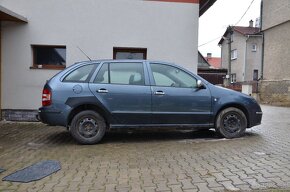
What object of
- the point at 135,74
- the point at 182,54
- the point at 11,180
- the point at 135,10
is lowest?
the point at 11,180

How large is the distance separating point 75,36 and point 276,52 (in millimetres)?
17805

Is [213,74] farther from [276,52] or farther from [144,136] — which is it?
[144,136]

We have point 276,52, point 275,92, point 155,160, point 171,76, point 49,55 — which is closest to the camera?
point 155,160

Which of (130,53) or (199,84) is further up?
(130,53)

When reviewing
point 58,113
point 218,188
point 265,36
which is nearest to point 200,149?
point 218,188

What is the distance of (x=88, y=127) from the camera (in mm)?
7215

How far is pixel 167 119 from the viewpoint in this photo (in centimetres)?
745

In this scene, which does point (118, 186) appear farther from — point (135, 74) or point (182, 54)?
point (182, 54)

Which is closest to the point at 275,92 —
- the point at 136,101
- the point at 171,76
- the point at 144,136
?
the point at 144,136

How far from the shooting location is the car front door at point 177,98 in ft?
24.3

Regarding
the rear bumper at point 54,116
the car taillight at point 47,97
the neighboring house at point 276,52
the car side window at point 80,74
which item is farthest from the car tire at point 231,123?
the neighboring house at point 276,52

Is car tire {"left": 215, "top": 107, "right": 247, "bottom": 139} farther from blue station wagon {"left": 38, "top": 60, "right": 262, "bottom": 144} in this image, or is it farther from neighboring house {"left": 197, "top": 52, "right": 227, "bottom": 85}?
neighboring house {"left": 197, "top": 52, "right": 227, "bottom": 85}

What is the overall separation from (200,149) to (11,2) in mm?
6932

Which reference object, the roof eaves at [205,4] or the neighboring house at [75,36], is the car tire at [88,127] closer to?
the neighboring house at [75,36]
